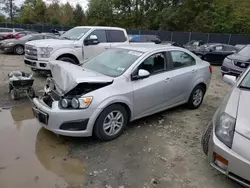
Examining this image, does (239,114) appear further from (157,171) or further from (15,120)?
Result: (15,120)

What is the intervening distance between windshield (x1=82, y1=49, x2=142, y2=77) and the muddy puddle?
1.41 m

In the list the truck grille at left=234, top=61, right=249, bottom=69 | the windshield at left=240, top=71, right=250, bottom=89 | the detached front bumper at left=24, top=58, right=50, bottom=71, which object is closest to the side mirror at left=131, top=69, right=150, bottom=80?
the windshield at left=240, top=71, right=250, bottom=89

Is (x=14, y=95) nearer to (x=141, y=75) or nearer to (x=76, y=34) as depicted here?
(x=141, y=75)

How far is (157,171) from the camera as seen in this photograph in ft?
10.7

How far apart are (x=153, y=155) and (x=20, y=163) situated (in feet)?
6.22

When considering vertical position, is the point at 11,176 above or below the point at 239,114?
below

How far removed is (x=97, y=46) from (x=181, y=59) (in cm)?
399

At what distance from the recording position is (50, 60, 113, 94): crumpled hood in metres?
3.70

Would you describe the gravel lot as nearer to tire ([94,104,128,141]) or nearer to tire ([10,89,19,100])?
tire ([94,104,128,141])

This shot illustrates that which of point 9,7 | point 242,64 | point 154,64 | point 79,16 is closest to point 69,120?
point 154,64

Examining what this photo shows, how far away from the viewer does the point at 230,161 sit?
96.6 inches

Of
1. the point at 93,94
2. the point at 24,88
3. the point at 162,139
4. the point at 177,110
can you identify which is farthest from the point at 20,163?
the point at 177,110

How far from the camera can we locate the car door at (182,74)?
4.88 metres

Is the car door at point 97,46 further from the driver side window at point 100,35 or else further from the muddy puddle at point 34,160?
the muddy puddle at point 34,160
